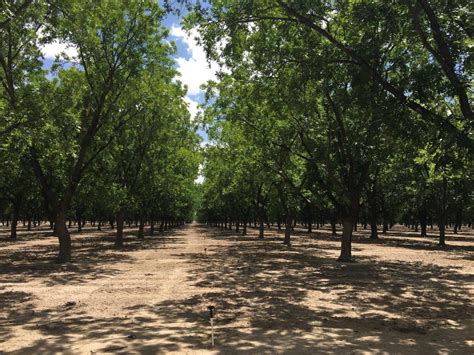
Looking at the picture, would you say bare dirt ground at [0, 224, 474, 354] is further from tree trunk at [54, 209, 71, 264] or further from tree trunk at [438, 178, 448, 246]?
tree trunk at [438, 178, 448, 246]

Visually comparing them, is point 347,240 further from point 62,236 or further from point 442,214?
point 442,214

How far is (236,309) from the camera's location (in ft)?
32.2

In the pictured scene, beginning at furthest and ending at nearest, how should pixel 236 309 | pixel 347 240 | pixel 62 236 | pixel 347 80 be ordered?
pixel 347 240
pixel 62 236
pixel 347 80
pixel 236 309

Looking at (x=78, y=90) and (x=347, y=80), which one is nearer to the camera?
(x=347, y=80)

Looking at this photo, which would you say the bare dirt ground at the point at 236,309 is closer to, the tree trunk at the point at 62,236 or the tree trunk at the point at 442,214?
the tree trunk at the point at 62,236

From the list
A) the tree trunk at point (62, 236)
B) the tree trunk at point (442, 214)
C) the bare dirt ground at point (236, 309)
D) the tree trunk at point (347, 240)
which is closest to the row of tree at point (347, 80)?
the tree trunk at point (347, 240)

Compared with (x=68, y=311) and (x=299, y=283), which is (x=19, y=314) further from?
(x=299, y=283)

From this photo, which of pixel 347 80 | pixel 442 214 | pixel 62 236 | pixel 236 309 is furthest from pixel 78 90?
pixel 442 214

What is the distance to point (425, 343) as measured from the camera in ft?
23.6

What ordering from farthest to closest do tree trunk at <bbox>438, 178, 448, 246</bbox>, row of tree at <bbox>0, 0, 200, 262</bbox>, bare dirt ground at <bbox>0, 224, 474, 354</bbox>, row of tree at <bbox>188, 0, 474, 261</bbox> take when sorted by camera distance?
tree trunk at <bbox>438, 178, 448, 246</bbox>
row of tree at <bbox>0, 0, 200, 262</bbox>
row of tree at <bbox>188, 0, 474, 261</bbox>
bare dirt ground at <bbox>0, 224, 474, 354</bbox>

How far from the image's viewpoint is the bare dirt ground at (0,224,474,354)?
23.2ft

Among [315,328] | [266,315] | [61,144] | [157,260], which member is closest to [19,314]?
[266,315]

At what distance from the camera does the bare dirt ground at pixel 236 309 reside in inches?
279

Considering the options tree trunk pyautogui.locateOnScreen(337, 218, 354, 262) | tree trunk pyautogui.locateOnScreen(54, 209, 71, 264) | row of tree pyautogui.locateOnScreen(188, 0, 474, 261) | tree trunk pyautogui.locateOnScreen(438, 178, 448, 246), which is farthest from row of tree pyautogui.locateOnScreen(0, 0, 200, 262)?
tree trunk pyautogui.locateOnScreen(438, 178, 448, 246)
